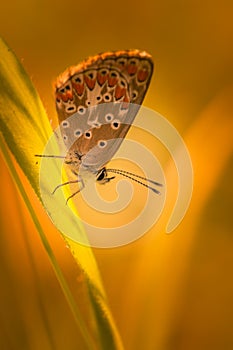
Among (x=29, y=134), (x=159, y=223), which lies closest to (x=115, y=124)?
(x=29, y=134)

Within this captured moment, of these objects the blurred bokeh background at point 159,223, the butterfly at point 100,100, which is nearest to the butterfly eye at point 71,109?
the butterfly at point 100,100

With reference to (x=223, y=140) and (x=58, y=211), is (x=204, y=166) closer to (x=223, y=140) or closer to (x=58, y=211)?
(x=223, y=140)

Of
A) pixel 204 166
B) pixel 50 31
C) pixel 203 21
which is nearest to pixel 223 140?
pixel 204 166

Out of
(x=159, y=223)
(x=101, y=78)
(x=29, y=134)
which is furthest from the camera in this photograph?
(x=159, y=223)

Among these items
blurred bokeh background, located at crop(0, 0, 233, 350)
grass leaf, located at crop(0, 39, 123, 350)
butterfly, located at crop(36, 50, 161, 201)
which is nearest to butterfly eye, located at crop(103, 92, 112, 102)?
butterfly, located at crop(36, 50, 161, 201)

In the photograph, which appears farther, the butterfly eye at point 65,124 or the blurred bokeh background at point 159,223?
the blurred bokeh background at point 159,223

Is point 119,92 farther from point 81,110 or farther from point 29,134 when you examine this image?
point 29,134

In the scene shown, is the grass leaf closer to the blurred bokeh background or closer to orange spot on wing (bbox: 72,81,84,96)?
orange spot on wing (bbox: 72,81,84,96)

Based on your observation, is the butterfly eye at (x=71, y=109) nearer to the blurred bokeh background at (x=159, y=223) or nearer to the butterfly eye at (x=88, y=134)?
the butterfly eye at (x=88, y=134)
